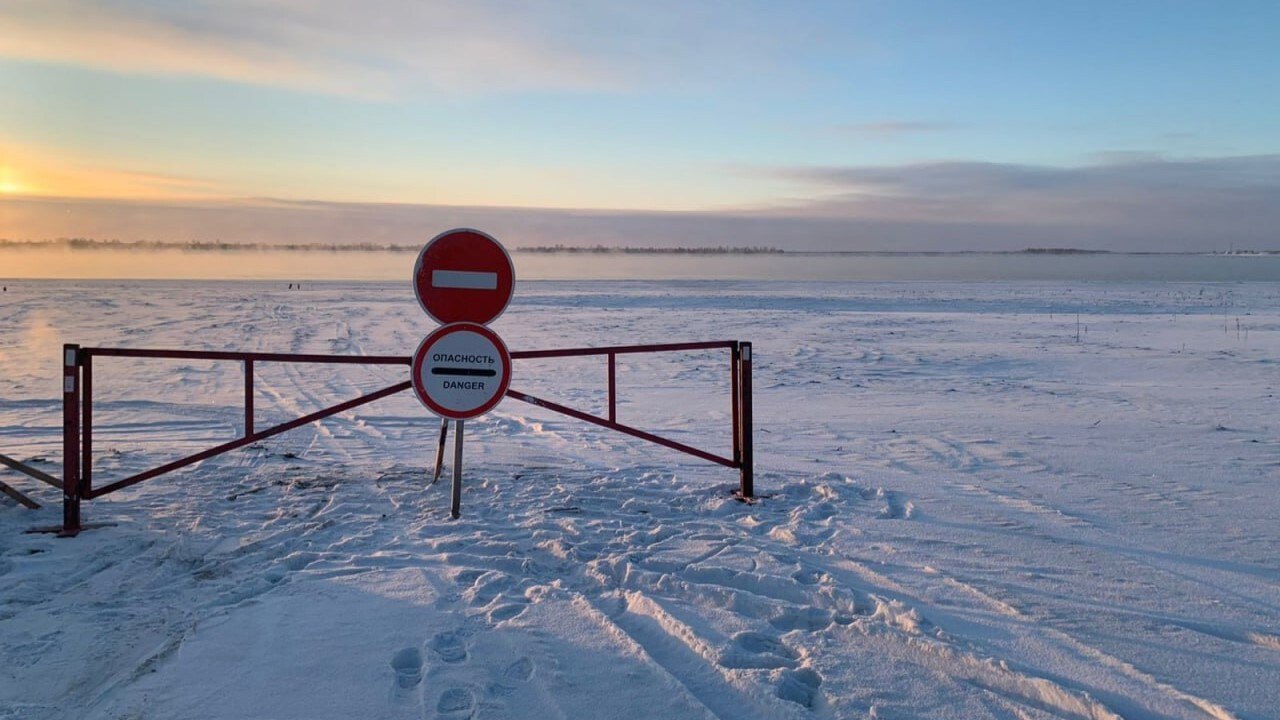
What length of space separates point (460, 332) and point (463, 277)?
418mm

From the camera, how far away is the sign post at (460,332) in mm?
6418

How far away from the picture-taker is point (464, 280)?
6.52 metres

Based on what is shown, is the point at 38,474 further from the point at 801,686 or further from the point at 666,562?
the point at 801,686

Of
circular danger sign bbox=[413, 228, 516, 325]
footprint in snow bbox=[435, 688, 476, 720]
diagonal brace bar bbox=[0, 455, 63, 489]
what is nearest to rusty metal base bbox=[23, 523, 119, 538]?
diagonal brace bar bbox=[0, 455, 63, 489]

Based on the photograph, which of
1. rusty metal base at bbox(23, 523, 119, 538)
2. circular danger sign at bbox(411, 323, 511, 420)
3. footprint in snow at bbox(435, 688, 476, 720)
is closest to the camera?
footprint in snow at bbox(435, 688, 476, 720)

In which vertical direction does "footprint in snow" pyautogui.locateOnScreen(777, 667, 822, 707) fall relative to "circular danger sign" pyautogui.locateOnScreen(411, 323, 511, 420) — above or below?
below

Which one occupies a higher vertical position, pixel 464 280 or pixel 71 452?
pixel 464 280

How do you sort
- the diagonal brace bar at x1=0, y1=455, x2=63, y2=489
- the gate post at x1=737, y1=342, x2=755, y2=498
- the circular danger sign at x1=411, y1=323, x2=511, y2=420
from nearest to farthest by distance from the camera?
1. the diagonal brace bar at x1=0, y1=455, x2=63, y2=489
2. the circular danger sign at x1=411, y1=323, x2=511, y2=420
3. the gate post at x1=737, y1=342, x2=755, y2=498

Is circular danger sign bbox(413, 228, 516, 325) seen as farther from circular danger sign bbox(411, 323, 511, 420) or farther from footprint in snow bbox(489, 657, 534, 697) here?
footprint in snow bbox(489, 657, 534, 697)

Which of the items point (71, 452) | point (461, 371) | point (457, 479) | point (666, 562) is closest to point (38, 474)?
point (71, 452)

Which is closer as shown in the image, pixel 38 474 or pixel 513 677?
pixel 513 677

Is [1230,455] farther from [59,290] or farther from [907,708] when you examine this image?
[59,290]

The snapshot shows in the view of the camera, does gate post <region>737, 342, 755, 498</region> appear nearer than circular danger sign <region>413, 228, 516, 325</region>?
No

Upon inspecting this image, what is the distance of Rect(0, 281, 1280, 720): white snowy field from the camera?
381 centimetres
